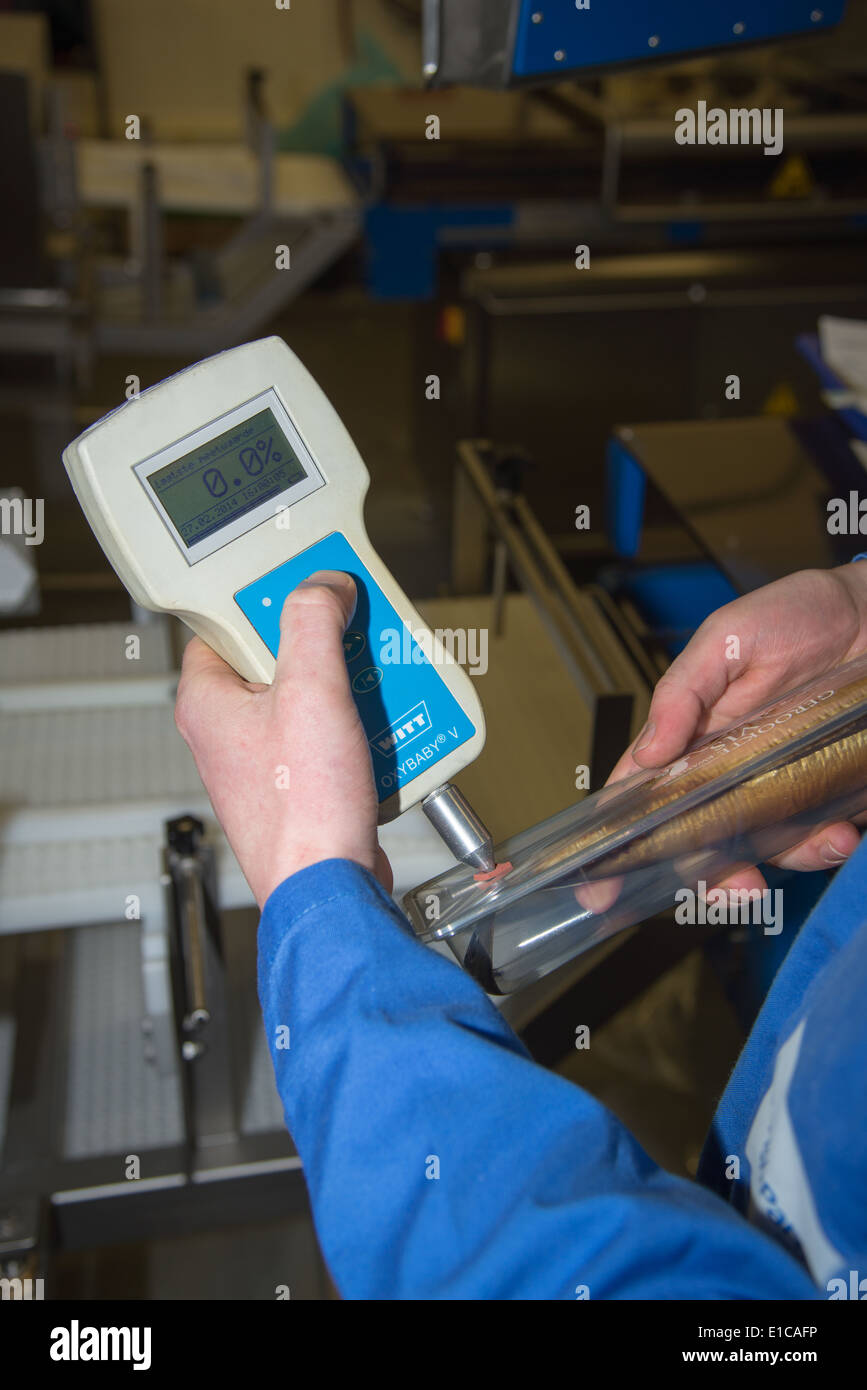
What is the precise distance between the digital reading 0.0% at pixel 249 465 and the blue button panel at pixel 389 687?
0.05 meters

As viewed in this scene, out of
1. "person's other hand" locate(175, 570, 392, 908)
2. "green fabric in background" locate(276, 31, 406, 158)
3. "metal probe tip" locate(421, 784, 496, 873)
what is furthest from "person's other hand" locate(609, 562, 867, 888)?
"green fabric in background" locate(276, 31, 406, 158)

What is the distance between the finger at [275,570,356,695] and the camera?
20.6 inches

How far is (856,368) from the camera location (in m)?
1.39

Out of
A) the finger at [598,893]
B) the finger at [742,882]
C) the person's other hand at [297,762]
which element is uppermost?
the person's other hand at [297,762]

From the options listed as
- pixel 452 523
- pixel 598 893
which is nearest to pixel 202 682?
pixel 598 893

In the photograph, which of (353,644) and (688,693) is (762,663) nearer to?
(688,693)

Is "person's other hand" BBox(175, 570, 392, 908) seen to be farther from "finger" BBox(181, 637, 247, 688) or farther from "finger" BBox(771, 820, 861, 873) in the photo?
"finger" BBox(771, 820, 861, 873)

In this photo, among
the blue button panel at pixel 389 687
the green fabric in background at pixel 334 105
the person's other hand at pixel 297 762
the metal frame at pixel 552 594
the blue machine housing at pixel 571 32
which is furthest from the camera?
the green fabric in background at pixel 334 105

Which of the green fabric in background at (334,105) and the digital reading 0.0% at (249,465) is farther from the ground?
the green fabric in background at (334,105)

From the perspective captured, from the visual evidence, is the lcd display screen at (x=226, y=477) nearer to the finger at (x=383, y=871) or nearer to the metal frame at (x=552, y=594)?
the finger at (x=383, y=871)

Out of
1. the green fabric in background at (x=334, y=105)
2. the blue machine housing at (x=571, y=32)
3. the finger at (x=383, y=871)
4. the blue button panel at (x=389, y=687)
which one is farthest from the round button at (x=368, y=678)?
the green fabric in background at (x=334, y=105)

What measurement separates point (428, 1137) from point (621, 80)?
4.28 metres

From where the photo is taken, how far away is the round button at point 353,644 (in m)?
0.61

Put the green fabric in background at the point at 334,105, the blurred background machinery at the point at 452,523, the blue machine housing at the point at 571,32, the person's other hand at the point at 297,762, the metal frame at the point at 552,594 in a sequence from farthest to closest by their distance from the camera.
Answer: the green fabric in background at the point at 334,105 → the blurred background machinery at the point at 452,523 → the metal frame at the point at 552,594 → the blue machine housing at the point at 571,32 → the person's other hand at the point at 297,762
